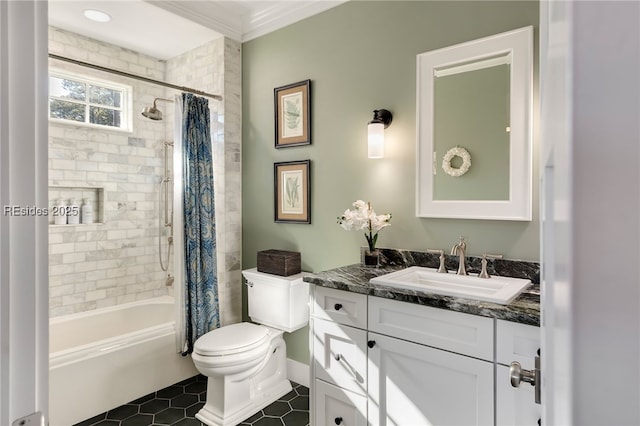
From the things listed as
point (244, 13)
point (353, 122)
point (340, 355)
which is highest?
point (244, 13)

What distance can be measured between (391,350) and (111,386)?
6.18ft

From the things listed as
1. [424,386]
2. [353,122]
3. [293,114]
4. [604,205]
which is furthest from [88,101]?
[604,205]

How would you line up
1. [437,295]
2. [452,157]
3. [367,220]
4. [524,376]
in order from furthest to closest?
[367,220]
[452,157]
[437,295]
[524,376]

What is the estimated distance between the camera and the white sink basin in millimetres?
1518

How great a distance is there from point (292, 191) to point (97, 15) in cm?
191

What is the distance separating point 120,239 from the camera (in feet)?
11.2

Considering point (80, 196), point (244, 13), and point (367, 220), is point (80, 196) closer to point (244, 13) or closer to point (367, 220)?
point (244, 13)

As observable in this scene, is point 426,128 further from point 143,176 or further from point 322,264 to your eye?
point 143,176

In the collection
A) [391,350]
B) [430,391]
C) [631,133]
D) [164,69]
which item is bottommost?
[430,391]

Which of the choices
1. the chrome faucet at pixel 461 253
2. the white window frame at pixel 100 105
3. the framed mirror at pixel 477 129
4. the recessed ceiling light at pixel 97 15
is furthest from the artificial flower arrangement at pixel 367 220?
the white window frame at pixel 100 105

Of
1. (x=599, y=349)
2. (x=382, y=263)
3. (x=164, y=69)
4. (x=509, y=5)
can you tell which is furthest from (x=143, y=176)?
(x=599, y=349)

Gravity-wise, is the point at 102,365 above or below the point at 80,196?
below

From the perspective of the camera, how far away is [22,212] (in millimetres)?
593

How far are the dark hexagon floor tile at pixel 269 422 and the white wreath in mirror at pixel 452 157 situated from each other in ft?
5.86
